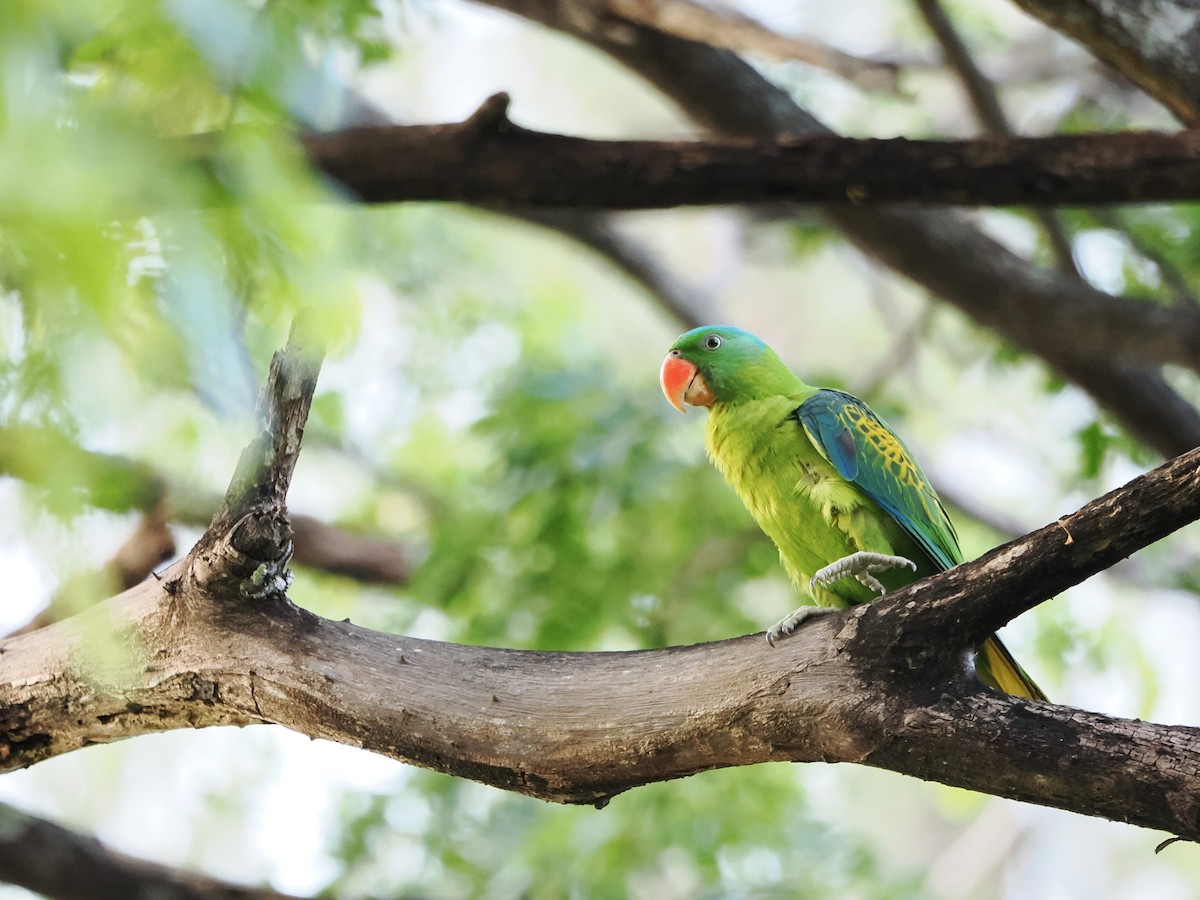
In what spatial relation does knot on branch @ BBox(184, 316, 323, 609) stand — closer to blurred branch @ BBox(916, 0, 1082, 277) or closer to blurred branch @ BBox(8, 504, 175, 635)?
blurred branch @ BBox(8, 504, 175, 635)

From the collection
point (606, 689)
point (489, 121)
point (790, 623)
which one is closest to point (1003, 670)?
point (790, 623)

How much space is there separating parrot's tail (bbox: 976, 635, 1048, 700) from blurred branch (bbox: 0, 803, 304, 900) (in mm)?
2454

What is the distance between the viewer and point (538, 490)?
429cm

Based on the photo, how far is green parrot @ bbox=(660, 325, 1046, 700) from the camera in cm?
266

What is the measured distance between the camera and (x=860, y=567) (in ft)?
8.09

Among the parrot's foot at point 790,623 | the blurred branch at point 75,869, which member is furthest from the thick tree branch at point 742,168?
the blurred branch at point 75,869

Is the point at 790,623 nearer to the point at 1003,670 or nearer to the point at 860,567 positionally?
the point at 860,567

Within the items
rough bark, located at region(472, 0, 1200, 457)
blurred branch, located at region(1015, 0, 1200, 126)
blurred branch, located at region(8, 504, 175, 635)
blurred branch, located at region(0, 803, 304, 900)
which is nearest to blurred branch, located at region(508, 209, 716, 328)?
rough bark, located at region(472, 0, 1200, 457)

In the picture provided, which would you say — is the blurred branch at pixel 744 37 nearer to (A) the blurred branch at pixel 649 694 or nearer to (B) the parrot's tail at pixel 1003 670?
(B) the parrot's tail at pixel 1003 670

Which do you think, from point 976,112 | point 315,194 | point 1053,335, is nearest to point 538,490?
point 1053,335

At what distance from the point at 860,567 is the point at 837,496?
0.26 m

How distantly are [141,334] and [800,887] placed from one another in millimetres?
4548

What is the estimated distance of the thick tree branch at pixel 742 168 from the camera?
10.3 ft

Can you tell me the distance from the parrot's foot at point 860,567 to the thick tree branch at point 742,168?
1318 millimetres
